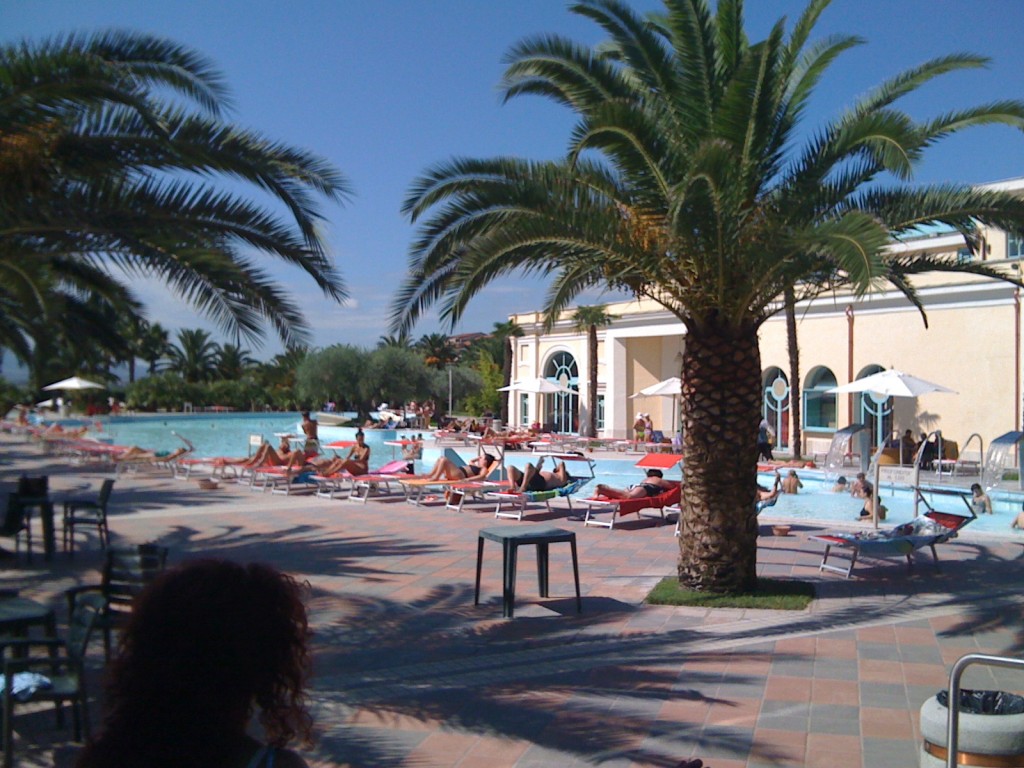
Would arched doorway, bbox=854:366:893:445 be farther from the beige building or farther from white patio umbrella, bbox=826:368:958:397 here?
white patio umbrella, bbox=826:368:958:397

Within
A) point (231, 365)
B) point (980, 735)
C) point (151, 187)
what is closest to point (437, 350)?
point (231, 365)

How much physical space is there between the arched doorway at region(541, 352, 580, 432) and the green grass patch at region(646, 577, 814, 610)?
1146 inches

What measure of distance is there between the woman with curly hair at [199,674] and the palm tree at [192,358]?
6382 centimetres

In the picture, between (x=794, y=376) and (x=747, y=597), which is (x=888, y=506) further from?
(x=747, y=597)

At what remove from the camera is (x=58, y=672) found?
5.19 metres

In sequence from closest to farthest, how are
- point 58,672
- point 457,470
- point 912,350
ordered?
point 58,672 < point 457,470 < point 912,350

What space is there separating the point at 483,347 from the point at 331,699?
174ft

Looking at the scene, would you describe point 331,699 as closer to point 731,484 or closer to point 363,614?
point 363,614

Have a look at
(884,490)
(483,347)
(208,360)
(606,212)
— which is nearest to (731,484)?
(606,212)

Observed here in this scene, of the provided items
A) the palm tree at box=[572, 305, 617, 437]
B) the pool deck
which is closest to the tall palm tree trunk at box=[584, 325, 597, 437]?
the palm tree at box=[572, 305, 617, 437]

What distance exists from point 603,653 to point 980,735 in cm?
324

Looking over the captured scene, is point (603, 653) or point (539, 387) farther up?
point (539, 387)

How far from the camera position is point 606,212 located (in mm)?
8445

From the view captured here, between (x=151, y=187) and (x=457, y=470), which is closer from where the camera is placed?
(x=151, y=187)
